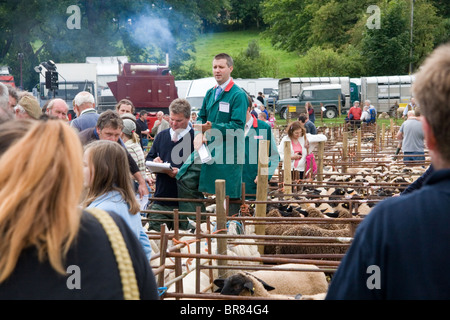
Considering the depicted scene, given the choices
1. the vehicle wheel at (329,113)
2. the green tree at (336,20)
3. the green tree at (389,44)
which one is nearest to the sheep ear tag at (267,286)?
the vehicle wheel at (329,113)

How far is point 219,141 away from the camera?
6.56 m

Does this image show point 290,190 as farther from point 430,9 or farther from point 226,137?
point 430,9

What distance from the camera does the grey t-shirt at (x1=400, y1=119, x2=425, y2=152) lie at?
11.8 metres

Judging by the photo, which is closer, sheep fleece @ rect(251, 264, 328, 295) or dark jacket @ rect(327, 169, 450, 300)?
dark jacket @ rect(327, 169, 450, 300)

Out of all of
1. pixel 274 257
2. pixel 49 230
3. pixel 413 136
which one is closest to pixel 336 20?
pixel 413 136

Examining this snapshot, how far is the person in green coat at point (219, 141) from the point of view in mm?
6469

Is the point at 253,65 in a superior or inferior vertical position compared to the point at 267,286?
superior

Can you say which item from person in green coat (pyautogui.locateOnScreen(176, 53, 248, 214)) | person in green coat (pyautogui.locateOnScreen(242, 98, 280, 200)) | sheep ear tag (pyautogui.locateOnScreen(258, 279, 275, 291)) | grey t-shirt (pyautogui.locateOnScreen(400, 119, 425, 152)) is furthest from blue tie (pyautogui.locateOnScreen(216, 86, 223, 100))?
grey t-shirt (pyautogui.locateOnScreen(400, 119, 425, 152))

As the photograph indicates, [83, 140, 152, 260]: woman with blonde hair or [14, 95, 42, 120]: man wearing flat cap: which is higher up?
[14, 95, 42, 120]: man wearing flat cap

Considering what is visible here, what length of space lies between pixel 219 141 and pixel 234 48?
220ft

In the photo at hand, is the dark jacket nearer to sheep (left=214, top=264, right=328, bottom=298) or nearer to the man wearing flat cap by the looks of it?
sheep (left=214, top=264, right=328, bottom=298)

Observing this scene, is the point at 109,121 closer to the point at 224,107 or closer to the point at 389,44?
the point at 224,107

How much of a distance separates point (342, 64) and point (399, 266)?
158 feet

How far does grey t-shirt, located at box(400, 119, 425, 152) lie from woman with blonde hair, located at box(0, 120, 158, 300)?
10.5 m
